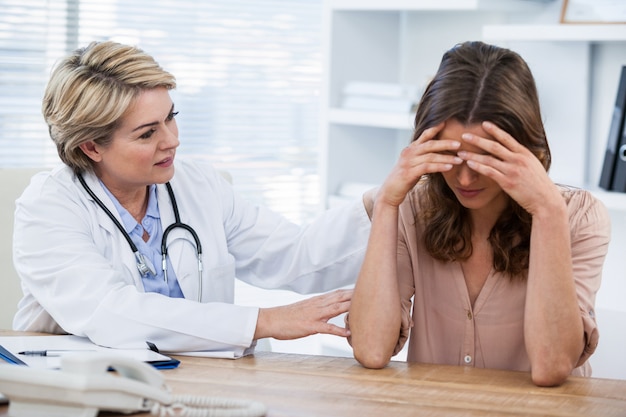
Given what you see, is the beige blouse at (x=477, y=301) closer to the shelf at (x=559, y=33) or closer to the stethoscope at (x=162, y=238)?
the stethoscope at (x=162, y=238)

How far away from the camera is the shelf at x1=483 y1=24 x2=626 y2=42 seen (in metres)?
2.47

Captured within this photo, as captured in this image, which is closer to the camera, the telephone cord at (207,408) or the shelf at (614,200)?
the telephone cord at (207,408)

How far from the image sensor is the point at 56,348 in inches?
66.2

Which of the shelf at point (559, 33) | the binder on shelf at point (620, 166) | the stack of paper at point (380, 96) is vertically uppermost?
the shelf at point (559, 33)

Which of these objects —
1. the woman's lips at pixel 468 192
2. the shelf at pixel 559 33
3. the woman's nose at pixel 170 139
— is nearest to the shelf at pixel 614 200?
the shelf at pixel 559 33

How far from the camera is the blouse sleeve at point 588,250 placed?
168 cm

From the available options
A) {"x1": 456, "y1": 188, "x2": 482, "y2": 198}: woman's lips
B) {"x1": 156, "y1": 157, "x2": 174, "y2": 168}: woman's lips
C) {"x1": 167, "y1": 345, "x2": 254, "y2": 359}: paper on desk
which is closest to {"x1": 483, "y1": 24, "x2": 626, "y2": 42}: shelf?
{"x1": 456, "y1": 188, "x2": 482, "y2": 198}: woman's lips

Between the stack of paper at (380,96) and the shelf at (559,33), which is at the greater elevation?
the shelf at (559,33)

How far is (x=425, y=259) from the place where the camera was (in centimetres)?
187

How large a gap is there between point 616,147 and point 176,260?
4.36 feet

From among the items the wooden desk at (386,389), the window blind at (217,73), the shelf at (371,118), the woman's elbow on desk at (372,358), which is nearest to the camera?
the wooden desk at (386,389)

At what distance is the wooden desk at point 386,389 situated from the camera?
140cm

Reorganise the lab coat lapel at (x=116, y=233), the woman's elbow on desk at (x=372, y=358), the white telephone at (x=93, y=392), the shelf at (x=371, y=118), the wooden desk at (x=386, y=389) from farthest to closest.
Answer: the shelf at (x=371, y=118) < the lab coat lapel at (x=116, y=233) < the woman's elbow on desk at (x=372, y=358) < the wooden desk at (x=386, y=389) < the white telephone at (x=93, y=392)

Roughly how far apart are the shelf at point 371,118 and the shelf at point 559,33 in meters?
0.42
